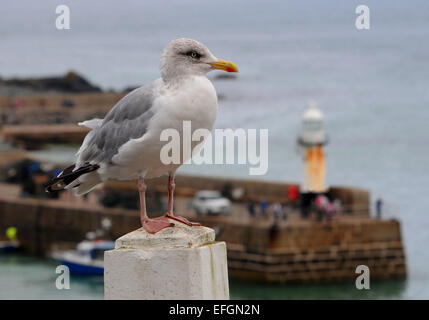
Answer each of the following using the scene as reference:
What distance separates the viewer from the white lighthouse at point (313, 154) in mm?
42031

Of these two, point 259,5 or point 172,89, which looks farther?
point 259,5

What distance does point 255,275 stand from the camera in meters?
40.1

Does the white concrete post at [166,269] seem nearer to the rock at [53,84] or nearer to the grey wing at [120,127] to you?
the grey wing at [120,127]

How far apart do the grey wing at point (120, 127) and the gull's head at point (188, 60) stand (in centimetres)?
14

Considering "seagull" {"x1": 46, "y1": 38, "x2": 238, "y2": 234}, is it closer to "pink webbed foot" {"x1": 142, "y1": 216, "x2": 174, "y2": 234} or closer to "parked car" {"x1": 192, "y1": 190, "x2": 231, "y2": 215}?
"pink webbed foot" {"x1": 142, "y1": 216, "x2": 174, "y2": 234}

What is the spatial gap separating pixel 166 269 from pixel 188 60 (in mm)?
1082

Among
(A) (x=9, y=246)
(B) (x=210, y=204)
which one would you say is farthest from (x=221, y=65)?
(A) (x=9, y=246)

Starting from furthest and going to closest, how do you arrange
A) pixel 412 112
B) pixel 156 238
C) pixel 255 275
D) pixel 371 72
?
pixel 371 72 < pixel 412 112 < pixel 255 275 < pixel 156 238

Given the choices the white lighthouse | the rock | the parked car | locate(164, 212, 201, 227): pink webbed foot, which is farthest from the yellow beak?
the rock

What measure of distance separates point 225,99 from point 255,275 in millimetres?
51516

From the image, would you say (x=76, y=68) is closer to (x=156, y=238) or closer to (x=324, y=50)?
(x=324, y=50)

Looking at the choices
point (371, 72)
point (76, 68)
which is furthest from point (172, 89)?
point (371, 72)

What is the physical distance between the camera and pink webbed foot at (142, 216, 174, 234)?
6629 millimetres

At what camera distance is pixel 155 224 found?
6.69 m
